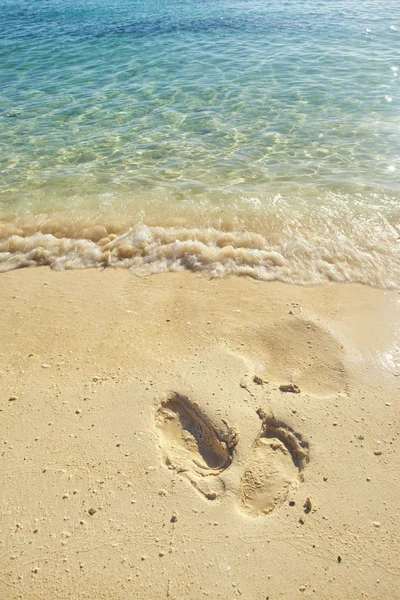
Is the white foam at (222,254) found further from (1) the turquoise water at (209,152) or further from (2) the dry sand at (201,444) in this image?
(2) the dry sand at (201,444)

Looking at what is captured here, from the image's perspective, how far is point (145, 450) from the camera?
3.01 metres

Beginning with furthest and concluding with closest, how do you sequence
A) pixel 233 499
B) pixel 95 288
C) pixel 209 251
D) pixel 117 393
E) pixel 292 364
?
pixel 209 251, pixel 95 288, pixel 292 364, pixel 117 393, pixel 233 499

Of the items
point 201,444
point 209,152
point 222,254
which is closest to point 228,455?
point 201,444

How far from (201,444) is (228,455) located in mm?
218

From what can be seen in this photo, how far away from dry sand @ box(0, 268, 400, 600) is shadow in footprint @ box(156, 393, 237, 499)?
0.01 metres

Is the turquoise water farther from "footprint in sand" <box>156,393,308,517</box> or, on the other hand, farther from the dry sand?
"footprint in sand" <box>156,393,308,517</box>

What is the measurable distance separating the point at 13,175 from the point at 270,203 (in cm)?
408

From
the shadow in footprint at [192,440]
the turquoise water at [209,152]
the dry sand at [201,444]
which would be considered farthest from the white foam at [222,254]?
the shadow in footprint at [192,440]

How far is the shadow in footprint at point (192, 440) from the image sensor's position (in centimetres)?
295

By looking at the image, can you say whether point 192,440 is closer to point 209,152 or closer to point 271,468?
point 271,468

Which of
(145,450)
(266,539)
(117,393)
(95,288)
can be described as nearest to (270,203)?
(95,288)

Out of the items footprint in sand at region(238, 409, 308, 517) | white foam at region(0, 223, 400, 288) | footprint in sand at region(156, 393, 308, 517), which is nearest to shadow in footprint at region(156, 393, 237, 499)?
footprint in sand at region(156, 393, 308, 517)

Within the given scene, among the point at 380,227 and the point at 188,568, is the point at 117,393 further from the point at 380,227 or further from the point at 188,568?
the point at 380,227

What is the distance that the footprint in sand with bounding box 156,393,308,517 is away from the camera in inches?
110
